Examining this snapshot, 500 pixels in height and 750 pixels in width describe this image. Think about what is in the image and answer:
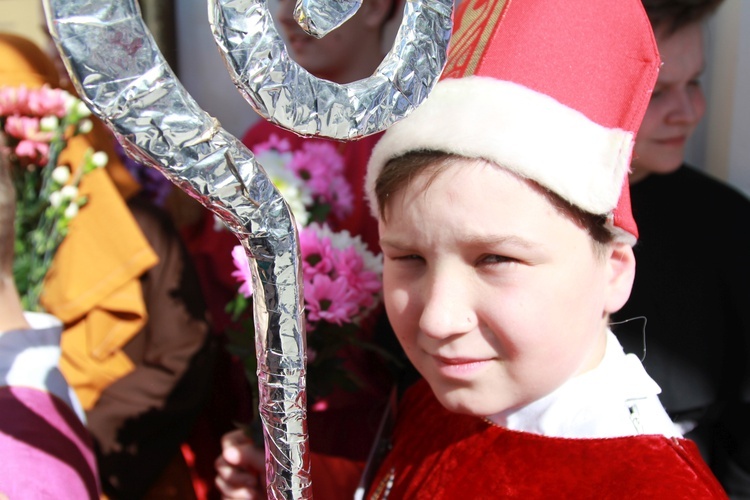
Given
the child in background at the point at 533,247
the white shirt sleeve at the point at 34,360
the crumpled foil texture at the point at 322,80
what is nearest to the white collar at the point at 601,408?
the child in background at the point at 533,247

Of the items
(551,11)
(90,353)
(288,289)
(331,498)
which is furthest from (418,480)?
(90,353)

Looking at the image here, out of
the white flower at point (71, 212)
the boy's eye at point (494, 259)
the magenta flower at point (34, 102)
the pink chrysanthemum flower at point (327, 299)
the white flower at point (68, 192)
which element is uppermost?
the boy's eye at point (494, 259)

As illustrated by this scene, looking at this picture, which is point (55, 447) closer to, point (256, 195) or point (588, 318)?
point (256, 195)

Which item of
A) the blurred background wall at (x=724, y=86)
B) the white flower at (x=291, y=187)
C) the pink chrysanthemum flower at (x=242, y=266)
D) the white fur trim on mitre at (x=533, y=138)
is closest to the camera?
the white fur trim on mitre at (x=533, y=138)

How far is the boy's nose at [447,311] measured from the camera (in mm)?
789

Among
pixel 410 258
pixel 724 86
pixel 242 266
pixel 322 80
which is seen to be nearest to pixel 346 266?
pixel 242 266

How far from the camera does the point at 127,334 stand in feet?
Answer: 4.82

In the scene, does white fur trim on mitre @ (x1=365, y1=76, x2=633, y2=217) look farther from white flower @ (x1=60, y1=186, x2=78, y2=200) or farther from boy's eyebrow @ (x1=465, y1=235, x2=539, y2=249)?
white flower @ (x1=60, y1=186, x2=78, y2=200)

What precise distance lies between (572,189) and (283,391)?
0.36 m

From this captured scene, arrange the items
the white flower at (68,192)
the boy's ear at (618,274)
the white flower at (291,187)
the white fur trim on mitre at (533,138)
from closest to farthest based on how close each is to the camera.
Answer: the white fur trim on mitre at (533,138) < the boy's ear at (618,274) < the white flower at (291,187) < the white flower at (68,192)

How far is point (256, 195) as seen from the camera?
662 millimetres

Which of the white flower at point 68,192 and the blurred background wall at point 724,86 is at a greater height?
the blurred background wall at point 724,86

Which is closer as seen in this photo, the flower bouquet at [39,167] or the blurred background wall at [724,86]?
the flower bouquet at [39,167]

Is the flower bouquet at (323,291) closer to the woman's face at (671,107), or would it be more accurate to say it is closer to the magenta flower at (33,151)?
the magenta flower at (33,151)
